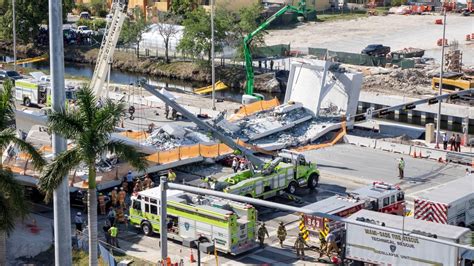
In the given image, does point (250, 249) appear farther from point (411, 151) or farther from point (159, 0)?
point (159, 0)

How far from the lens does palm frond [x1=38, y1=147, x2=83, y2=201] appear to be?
2388cm

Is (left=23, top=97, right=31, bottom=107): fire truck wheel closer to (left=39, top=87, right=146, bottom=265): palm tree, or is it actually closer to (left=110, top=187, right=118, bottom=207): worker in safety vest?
(left=110, top=187, right=118, bottom=207): worker in safety vest

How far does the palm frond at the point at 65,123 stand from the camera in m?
23.9

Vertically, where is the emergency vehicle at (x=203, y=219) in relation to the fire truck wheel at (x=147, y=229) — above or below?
above

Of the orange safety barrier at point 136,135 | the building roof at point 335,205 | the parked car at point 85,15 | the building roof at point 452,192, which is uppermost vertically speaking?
the parked car at point 85,15

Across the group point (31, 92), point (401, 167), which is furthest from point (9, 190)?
point (31, 92)

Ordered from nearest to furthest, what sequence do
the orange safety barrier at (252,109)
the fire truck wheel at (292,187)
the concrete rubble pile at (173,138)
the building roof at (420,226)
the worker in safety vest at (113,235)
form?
the building roof at (420,226), the worker in safety vest at (113,235), the fire truck wheel at (292,187), the concrete rubble pile at (173,138), the orange safety barrier at (252,109)

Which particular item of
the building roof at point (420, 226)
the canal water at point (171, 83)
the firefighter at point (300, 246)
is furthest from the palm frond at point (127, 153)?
the canal water at point (171, 83)

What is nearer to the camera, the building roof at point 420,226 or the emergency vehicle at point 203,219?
the building roof at point 420,226

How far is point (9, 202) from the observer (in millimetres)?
26078

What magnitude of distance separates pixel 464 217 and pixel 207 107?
30.1m

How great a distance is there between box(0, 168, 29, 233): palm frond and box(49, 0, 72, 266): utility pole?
2082 millimetres

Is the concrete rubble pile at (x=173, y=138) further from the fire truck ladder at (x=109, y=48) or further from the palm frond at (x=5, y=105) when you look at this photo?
the palm frond at (x=5, y=105)

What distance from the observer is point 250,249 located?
107 feet
